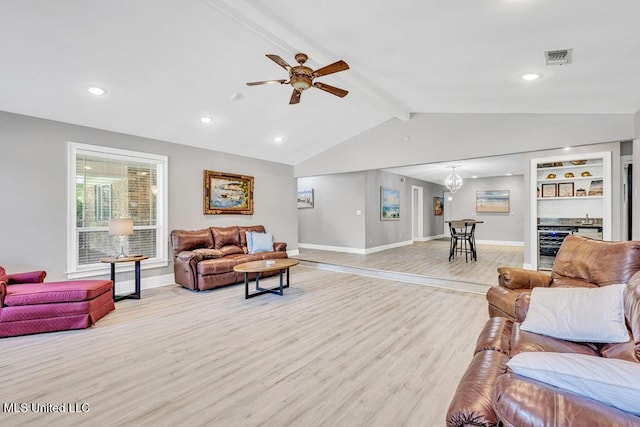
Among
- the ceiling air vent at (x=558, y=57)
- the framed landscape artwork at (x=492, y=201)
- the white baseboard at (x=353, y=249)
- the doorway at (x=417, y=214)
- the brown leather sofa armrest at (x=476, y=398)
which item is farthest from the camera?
the doorway at (x=417, y=214)

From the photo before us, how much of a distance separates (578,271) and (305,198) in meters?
7.37

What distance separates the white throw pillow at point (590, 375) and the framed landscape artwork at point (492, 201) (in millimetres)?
10411

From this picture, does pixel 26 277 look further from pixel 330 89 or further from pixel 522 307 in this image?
pixel 522 307

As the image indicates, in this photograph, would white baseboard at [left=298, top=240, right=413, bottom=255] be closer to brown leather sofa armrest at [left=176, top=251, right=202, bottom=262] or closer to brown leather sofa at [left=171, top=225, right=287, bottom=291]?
brown leather sofa at [left=171, top=225, right=287, bottom=291]

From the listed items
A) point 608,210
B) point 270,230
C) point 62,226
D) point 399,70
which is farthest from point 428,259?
point 62,226

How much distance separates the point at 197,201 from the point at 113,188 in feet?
4.37

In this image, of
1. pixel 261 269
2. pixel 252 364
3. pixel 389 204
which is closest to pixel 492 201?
pixel 389 204

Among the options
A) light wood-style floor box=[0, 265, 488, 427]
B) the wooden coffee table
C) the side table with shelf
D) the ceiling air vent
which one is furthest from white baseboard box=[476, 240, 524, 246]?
the side table with shelf

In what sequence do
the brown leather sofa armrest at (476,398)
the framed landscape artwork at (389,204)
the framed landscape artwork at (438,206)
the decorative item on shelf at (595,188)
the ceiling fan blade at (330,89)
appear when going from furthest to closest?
the framed landscape artwork at (438,206)
the framed landscape artwork at (389,204)
the decorative item on shelf at (595,188)
the ceiling fan blade at (330,89)
the brown leather sofa armrest at (476,398)

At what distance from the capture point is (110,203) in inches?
183

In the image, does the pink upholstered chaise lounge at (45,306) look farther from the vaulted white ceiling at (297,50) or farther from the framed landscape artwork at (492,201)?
the framed landscape artwork at (492,201)

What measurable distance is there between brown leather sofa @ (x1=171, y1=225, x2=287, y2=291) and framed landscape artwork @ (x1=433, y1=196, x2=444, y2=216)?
26.3ft

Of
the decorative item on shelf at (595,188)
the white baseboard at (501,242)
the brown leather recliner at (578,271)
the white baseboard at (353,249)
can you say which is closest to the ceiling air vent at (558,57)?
the brown leather recliner at (578,271)

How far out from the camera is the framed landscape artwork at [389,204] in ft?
28.8
